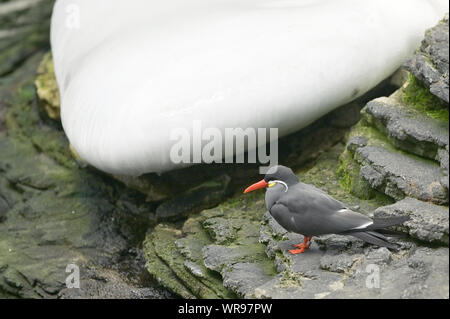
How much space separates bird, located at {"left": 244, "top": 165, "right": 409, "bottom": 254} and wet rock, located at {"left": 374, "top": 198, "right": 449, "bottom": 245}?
0.06m

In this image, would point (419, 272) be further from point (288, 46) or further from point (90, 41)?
point (90, 41)

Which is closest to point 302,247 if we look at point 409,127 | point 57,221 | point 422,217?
point 422,217

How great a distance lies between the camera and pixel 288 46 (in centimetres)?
421

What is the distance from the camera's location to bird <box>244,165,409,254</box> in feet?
10.7

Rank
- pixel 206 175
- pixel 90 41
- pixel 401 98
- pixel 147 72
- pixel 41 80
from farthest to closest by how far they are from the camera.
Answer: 1. pixel 41 80
2. pixel 90 41
3. pixel 206 175
4. pixel 147 72
5. pixel 401 98

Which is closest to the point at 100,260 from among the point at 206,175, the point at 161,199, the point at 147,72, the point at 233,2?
the point at 161,199

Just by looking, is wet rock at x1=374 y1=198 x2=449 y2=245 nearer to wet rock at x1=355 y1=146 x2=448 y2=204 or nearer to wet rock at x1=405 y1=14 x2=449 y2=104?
wet rock at x1=355 y1=146 x2=448 y2=204

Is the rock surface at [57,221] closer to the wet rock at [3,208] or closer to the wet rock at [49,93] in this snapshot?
the wet rock at [3,208]

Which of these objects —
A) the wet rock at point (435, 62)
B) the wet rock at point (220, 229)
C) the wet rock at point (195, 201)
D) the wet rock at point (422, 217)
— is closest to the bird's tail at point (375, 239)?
the wet rock at point (422, 217)

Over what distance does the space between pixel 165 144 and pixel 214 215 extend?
510mm

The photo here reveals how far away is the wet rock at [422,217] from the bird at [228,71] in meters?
1.01

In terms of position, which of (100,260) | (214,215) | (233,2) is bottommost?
(100,260)

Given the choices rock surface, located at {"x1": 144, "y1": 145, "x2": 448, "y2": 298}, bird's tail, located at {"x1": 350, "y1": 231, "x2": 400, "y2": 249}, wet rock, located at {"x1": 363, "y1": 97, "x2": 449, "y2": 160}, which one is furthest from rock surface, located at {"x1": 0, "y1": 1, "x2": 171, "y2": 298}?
wet rock, located at {"x1": 363, "y1": 97, "x2": 449, "y2": 160}

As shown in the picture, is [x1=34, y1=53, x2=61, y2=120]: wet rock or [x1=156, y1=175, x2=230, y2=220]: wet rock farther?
[x1=34, y1=53, x2=61, y2=120]: wet rock
